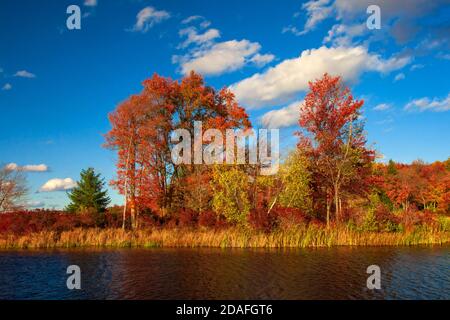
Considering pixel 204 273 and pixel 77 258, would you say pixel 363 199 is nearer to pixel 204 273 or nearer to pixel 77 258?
pixel 204 273

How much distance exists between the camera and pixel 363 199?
109 feet

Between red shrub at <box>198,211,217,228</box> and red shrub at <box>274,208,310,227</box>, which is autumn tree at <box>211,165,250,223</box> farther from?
red shrub at <box>274,208,310,227</box>

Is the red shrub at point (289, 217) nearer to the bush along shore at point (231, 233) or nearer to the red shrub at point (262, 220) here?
the bush along shore at point (231, 233)

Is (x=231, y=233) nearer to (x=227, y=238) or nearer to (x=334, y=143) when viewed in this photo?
(x=227, y=238)

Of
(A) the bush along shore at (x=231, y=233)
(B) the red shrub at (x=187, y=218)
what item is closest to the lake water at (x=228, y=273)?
(A) the bush along shore at (x=231, y=233)

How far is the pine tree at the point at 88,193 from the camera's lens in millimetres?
40031

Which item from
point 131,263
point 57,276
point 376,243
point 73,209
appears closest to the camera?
point 57,276

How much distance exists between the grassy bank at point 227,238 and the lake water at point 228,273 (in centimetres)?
181

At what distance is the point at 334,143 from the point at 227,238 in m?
12.7

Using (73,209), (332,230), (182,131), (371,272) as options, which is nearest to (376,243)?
(332,230)

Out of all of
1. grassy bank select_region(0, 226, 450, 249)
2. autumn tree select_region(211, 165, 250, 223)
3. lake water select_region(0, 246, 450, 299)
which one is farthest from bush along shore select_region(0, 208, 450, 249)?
lake water select_region(0, 246, 450, 299)

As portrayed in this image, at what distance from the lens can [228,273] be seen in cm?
1789

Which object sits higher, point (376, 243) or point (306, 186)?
point (306, 186)
